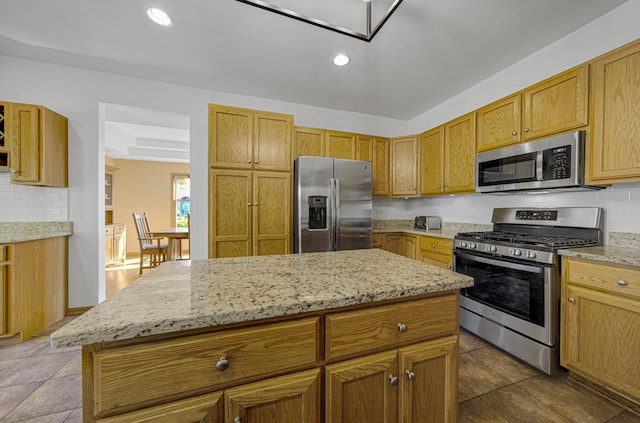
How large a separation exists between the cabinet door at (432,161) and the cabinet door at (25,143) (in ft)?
13.8

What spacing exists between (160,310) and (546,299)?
2.32m

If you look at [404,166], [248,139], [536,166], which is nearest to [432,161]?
[404,166]

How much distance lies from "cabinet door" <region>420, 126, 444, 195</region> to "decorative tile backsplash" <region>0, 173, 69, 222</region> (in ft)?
13.8

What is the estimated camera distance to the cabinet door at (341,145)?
336cm

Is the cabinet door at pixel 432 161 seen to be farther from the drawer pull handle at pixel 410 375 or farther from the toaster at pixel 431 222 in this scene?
the drawer pull handle at pixel 410 375

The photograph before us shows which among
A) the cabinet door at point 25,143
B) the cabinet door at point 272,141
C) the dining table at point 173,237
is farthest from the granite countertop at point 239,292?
the dining table at point 173,237

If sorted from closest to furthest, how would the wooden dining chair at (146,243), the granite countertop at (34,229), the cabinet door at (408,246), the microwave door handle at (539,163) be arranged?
1. the microwave door handle at (539,163)
2. the granite countertop at (34,229)
3. the cabinet door at (408,246)
4. the wooden dining chair at (146,243)

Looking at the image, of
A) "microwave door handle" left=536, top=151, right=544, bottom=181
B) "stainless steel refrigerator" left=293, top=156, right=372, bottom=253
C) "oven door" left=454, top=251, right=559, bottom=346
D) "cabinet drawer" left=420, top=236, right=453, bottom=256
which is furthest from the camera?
"stainless steel refrigerator" left=293, top=156, right=372, bottom=253

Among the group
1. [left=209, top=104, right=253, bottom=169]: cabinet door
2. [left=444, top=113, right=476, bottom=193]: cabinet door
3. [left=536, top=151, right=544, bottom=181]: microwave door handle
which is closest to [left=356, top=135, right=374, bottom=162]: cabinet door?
[left=444, top=113, right=476, bottom=193]: cabinet door

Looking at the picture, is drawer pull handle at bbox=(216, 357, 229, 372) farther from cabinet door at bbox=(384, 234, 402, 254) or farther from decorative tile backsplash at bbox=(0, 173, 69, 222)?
decorative tile backsplash at bbox=(0, 173, 69, 222)

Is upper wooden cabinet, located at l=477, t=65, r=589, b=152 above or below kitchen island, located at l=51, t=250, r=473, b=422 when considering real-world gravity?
above

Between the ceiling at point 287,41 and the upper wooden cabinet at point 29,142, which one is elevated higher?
the ceiling at point 287,41

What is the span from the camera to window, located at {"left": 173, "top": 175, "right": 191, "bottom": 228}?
6570 mm

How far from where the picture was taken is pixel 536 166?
6.88 feet
